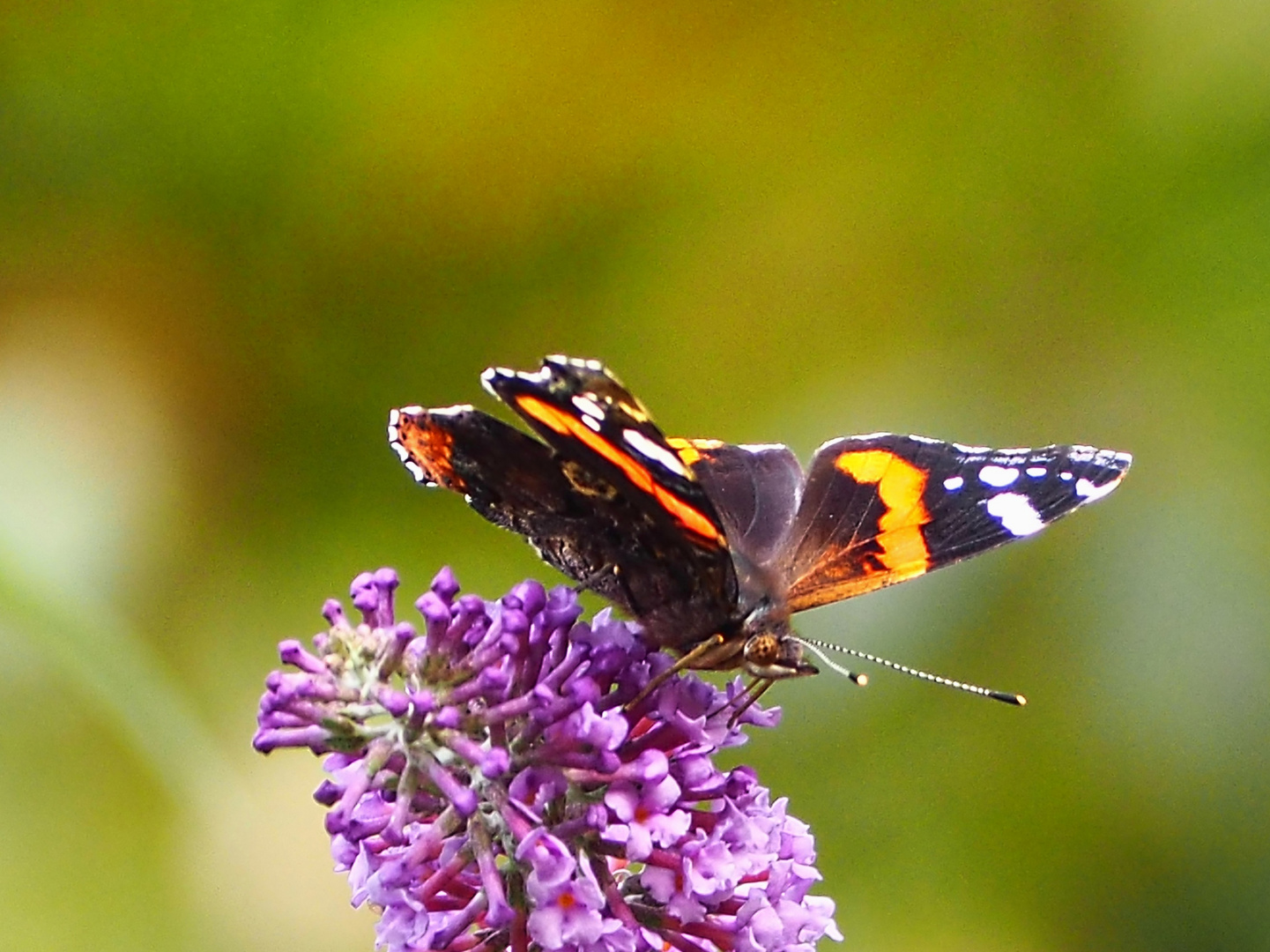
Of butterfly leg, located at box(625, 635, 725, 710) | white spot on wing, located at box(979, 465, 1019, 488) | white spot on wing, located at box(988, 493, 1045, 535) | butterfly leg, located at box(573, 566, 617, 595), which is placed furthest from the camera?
white spot on wing, located at box(979, 465, 1019, 488)

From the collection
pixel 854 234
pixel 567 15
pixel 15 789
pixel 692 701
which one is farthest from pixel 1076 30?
pixel 15 789

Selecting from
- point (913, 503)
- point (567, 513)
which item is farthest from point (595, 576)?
point (913, 503)

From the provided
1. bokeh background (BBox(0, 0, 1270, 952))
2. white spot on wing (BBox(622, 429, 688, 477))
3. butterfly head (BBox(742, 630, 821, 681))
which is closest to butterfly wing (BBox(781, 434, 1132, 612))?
butterfly head (BBox(742, 630, 821, 681))

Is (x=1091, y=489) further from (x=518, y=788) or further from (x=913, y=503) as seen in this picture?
(x=518, y=788)

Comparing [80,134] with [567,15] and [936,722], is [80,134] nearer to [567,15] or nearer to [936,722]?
[567,15]

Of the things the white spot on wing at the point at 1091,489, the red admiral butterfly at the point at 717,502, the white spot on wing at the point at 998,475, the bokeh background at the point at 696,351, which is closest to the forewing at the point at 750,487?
the red admiral butterfly at the point at 717,502

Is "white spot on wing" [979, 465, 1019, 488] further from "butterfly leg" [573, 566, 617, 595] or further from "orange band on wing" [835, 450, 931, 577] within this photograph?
"butterfly leg" [573, 566, 617, 595]
